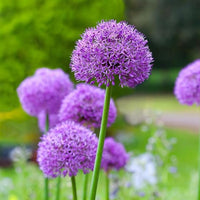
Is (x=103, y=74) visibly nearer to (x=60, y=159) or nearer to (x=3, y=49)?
(x=60, y=159)

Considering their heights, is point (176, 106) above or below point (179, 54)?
below

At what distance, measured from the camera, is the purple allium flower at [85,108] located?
217 cm

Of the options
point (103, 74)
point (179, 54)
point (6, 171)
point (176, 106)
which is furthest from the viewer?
point (179, 54)

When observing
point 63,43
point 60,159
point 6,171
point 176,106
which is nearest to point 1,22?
point 63,43

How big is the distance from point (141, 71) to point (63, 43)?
23.1 feet

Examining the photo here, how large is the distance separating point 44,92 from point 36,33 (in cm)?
612

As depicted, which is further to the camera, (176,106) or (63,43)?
(176,106)

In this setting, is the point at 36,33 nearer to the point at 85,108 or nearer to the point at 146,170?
the point at 146,170

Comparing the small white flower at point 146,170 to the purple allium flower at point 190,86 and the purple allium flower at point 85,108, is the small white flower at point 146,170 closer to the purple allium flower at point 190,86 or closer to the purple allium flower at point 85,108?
the purple allium flower at point 190,86

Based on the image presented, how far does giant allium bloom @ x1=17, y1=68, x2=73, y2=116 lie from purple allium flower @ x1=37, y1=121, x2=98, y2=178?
2.66 ft

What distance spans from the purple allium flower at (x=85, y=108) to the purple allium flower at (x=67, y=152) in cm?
49

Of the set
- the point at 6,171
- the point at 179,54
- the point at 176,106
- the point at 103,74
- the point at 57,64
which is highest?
the point at 179,54

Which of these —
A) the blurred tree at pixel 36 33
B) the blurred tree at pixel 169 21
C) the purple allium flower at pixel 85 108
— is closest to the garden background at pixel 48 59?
the blurred tree at pixel 36 33

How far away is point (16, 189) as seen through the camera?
615 centimetres
